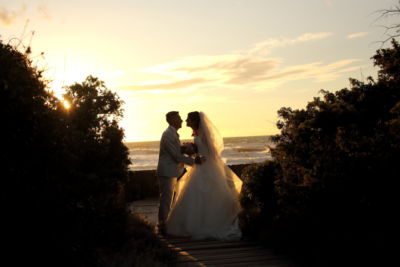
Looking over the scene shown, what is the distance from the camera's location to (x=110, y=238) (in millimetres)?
6336

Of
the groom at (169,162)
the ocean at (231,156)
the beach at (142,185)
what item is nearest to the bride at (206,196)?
the groom at (169,162)

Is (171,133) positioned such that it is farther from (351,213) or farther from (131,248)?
(351,213)

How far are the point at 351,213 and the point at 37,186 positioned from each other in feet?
13.1

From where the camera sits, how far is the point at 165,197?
936cm

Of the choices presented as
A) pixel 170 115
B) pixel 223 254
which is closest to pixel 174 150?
pixel 170 115

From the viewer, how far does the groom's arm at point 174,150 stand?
30.6 ft

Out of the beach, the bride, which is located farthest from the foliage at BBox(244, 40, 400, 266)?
the beach

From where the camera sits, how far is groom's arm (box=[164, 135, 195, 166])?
9.34 m

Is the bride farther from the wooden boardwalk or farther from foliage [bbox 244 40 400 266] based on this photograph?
foliage [bbox 244 40 400 266]

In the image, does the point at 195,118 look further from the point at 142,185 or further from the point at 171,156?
the point at 142,185

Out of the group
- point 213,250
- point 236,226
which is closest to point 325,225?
point 213,250

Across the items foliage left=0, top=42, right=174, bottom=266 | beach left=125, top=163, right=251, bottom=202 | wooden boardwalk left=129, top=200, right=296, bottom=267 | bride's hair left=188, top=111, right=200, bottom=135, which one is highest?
bride's hair left=188, top=111, right=200, bottom=135

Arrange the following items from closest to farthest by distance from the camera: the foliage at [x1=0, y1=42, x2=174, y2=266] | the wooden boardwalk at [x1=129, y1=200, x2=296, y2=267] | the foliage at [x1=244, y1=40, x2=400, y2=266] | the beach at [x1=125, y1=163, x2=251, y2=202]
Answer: the foliage at [x1=0, y1=42, x2=174, y2=266]
the foliage at [x1=244, y1=40, x2=400, y2=266]
the wooden boardwalk at [x1=129, y1=200, x2=296, y2=267]
the beach at [x1=125, y1=163, x2=251, y2=202]

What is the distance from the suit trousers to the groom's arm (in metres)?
0.52
